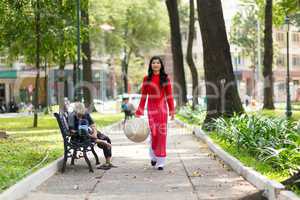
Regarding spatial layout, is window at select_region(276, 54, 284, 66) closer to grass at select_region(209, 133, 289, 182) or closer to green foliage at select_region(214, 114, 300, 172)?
green foliage at select_region(214, 114, 300, 172)

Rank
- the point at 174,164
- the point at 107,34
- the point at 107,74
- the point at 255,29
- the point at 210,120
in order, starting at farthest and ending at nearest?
the point at 107,74
the point at 255,29
the point at 107,34
the point at 210,120
the point at 174,164

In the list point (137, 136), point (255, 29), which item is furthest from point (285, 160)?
point (255, 29)

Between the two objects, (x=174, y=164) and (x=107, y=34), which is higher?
(x=107, y=34)

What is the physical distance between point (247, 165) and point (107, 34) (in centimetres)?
5046

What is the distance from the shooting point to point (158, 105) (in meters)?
12.3

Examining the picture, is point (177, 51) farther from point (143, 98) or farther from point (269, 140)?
point (269, 140)

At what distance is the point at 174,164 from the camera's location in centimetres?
1337

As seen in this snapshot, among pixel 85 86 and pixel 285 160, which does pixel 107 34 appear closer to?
pixel 85 86

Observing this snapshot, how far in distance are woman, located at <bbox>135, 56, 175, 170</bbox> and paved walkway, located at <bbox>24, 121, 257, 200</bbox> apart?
1.24 feet

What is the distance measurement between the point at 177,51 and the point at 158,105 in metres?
26.5

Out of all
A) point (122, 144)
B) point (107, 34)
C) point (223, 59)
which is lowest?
point (122, 144)

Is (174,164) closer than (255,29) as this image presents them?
Yes

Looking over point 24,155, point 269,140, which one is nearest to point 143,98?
point 269,140

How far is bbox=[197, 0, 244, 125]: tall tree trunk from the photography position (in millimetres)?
19984
